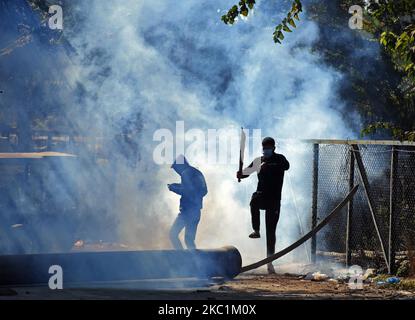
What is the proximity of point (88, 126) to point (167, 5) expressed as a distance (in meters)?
3.81

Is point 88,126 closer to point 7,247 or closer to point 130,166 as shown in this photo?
point 130,166

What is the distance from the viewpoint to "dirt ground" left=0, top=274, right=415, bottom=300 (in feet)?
29.9

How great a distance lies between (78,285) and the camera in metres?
9.86

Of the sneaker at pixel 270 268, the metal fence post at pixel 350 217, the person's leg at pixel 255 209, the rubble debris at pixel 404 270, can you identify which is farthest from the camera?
the person's leg at pixel 255 209

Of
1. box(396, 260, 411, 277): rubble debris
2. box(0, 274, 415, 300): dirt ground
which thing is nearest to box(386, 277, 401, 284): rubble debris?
box(0, 274, 415, 300): dirt ground

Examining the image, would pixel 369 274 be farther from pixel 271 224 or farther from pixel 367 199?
pixel 271 224

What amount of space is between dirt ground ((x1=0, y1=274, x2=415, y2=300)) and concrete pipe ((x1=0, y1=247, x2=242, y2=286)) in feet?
0.47

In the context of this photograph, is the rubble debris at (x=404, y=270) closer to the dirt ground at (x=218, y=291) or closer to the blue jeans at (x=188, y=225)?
the dirt ground at (x=218, y=291)

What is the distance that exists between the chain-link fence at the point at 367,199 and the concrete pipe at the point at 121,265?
2.14 meters

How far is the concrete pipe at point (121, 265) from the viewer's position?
9.62 m

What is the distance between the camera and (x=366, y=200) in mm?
12383

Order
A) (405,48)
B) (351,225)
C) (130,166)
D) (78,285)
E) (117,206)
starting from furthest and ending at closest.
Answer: (130,166)
(117,206)
(351,225)
(405,48)
(78,285)

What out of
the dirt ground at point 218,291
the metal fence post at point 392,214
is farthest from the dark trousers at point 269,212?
the metal fence post at point 392,214
